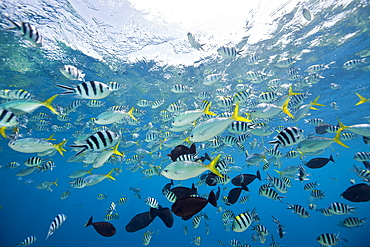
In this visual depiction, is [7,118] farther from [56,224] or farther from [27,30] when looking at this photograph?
[56,224]

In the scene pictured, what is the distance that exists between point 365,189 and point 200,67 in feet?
42.6

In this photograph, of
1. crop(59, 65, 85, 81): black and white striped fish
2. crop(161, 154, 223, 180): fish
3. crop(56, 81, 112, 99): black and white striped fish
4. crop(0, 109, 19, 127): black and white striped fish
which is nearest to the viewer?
crop(161, 154, 223, 180): fish

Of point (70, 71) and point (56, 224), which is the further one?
point (56, 224)

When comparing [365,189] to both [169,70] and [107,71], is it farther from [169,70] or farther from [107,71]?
[107,71]

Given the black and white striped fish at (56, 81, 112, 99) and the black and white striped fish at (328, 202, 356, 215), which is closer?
the black and white striped fish at (56, 81, 112, 99)

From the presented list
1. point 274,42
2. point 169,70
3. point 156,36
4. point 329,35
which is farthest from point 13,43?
point 329,35

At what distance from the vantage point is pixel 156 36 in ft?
42.4

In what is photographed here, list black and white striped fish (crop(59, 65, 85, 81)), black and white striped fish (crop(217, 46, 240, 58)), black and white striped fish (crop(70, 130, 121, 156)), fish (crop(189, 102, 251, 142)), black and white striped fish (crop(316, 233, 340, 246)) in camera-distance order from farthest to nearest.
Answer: black and white striped fish (crop(217, 46, 240, 58)), black and white striped fish (crop(316, 233, 340, 246)), black and white striped fish (crop(59, 65, 85, 81)), black and white striped fish (crop(70, 130, 121, 156)), fish (crop(189, 102, 251, 142))

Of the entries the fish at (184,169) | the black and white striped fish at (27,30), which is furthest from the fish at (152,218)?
the black and white striped fish at (27,30)

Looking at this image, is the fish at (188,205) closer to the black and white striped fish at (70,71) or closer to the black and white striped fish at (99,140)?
the black and white striped fish at (99,140)

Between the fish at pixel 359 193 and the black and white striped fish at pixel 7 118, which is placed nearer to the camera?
the black and white striped fish at pixel 7 118

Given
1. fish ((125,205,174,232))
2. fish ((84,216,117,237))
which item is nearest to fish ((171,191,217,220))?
fish ((125,205,174,232))

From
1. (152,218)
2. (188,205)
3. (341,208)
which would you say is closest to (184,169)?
(188,205)

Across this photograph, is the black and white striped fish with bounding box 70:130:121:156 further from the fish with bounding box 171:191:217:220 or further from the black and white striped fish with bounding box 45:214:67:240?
the black and white striped fish with bounding box 45:214:67:240
